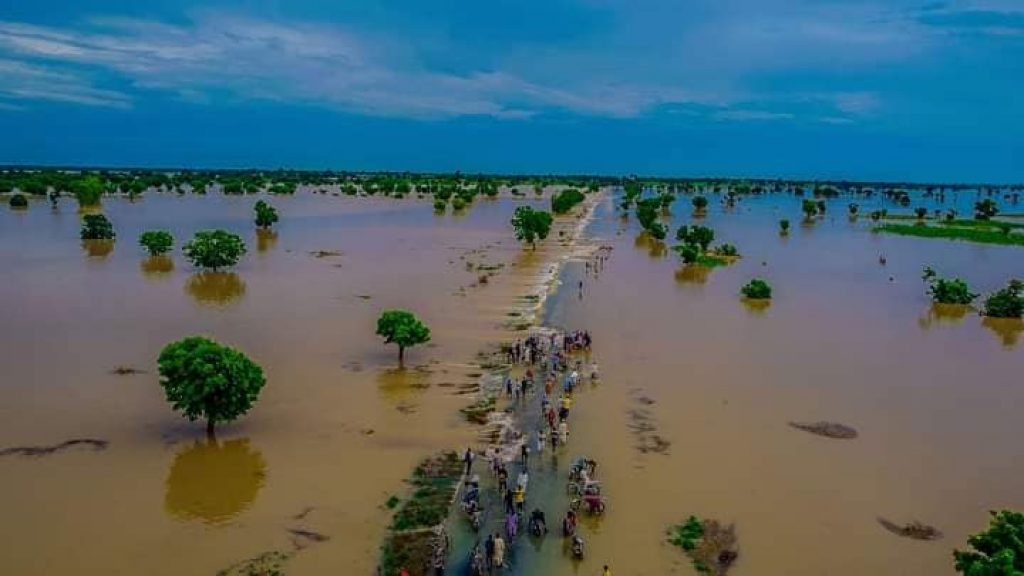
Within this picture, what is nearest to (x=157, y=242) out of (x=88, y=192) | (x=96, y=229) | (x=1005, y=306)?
(x=96, y=229)

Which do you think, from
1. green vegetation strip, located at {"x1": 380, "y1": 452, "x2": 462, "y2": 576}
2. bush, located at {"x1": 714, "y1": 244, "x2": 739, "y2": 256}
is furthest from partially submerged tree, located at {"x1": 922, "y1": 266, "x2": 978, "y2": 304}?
green vegetation strip, located at {"x1": 380, "y1": 452, "x2": 462, "y2": 576}

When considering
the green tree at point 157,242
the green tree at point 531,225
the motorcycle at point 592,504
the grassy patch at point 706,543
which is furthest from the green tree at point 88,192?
the grassy patch at point 706,543

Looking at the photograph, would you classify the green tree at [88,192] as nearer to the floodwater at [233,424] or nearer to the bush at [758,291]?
the floodwater at [233,424]

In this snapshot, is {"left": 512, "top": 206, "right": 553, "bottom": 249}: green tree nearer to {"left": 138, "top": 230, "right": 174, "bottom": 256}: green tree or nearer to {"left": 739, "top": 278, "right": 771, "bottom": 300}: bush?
{"left": 739, "top": 278, "right": 771, "bottom": 300}: bush

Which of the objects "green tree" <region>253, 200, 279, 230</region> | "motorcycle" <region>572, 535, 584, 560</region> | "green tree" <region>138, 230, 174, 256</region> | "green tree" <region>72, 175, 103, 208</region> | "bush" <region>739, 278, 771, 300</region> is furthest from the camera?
"green tree" <region>72, 175, 103, 208</region>

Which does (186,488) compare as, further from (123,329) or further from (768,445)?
(123,329)

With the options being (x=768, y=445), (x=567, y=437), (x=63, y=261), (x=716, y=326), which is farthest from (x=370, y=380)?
(x=63, y=261)

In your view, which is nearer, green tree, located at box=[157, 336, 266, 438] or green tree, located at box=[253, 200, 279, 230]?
green tree, located at box=[157, 336, 266, 438]

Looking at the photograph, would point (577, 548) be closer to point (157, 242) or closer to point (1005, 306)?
point (1005, 306)
